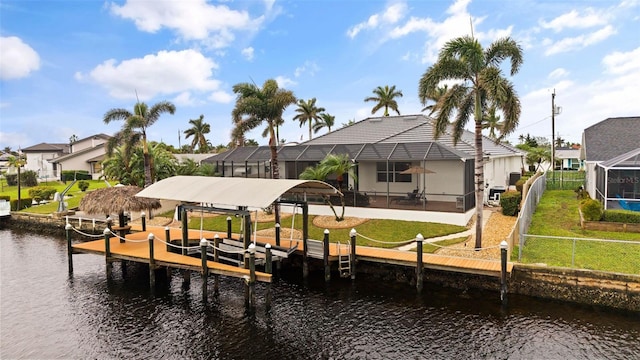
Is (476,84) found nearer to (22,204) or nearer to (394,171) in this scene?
(394,171)

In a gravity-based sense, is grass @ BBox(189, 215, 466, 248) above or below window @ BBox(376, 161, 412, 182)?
below

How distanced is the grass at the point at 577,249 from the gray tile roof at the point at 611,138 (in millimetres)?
5508

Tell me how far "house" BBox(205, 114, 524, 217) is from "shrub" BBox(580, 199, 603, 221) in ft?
18.2

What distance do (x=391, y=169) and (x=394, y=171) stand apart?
311 mm

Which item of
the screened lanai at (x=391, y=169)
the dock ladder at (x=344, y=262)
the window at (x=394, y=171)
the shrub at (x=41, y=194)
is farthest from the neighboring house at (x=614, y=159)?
the shrub at (x=41, y=194)

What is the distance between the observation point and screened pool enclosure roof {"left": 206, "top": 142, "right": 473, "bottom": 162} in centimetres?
2264

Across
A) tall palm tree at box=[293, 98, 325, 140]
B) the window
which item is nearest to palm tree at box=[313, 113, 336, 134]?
tall palm tree at box=[293, 98, 325, 140]

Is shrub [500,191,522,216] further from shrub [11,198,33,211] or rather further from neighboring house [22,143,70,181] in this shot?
neighboring house [22,143,70,181]

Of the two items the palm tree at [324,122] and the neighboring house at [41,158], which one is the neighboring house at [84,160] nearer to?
the neighboring house at [41,158]

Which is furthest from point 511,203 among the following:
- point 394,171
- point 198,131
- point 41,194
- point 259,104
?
point 198,131

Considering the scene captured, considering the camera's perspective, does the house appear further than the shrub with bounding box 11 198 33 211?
No

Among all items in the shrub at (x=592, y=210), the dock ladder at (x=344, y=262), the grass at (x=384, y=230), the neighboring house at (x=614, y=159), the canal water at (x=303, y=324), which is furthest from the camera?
the neighboring house at (x=614, y=159)

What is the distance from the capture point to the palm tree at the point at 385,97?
1843 inches

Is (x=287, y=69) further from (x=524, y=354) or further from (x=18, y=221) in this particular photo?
(x=524, y=354)
